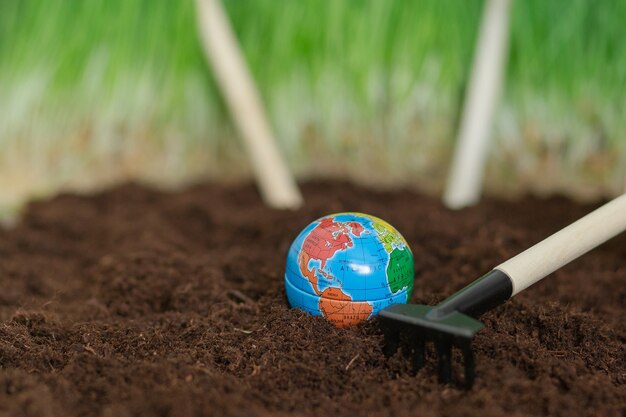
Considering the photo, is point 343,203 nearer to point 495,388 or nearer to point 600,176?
point 600,176

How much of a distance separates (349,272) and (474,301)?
13.4 inches

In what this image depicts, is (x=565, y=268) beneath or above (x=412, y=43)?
beneath

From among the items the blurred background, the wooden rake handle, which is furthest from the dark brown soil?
the blurred background

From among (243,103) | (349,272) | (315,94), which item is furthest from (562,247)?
(315,94)

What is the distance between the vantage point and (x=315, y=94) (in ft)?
12.0

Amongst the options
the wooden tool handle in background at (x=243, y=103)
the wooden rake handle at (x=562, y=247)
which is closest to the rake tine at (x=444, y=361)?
the wooden rake handle at (x=562, y=247)

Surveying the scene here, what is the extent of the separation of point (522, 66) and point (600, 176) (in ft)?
2.14

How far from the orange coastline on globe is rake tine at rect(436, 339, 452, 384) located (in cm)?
29

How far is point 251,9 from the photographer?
3701 millimetres

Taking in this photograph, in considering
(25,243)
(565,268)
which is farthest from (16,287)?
(565,268)

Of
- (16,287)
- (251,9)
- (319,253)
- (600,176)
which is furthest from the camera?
(251,9)

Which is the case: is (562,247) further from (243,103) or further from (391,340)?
(243,103)

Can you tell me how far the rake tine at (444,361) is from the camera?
5.55 ft

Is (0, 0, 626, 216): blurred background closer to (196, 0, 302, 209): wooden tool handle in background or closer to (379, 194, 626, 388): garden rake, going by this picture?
(196, 0, 302, 209): wooden tool handle in background
